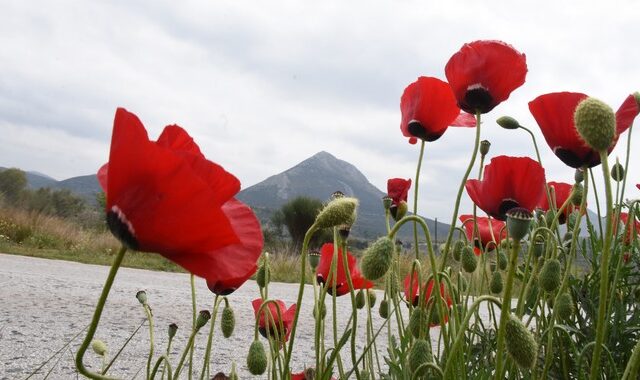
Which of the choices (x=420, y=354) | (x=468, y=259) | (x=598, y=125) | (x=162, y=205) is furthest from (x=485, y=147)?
(x=162, y=205)

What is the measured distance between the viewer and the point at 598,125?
56 centimetres

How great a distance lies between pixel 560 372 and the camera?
1.14 m

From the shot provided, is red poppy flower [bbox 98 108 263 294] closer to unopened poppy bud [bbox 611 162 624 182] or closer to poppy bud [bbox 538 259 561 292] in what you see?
poppy bud [bbox 538 259 561 292]

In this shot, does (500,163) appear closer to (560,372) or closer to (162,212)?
(560,372)

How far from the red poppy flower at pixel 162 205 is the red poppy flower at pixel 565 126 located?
65 centimetres

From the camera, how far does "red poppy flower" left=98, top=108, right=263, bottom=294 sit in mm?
458

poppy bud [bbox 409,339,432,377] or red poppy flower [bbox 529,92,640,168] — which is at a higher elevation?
red poppy flower [bbox 529,92,640,168]

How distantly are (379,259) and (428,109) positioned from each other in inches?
22.0

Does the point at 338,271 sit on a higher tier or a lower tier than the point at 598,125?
lower

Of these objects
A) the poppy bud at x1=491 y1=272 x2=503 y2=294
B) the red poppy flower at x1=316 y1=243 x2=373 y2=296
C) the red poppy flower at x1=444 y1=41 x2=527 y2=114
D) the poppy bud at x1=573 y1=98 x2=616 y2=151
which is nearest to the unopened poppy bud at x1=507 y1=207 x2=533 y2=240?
the poppy bud at x1=573 y1=98 x2=616 y2=151

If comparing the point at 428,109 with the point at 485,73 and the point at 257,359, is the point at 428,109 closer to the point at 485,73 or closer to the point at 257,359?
the point at 485,73

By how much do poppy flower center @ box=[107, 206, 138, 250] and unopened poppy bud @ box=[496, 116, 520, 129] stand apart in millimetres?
→ 1017

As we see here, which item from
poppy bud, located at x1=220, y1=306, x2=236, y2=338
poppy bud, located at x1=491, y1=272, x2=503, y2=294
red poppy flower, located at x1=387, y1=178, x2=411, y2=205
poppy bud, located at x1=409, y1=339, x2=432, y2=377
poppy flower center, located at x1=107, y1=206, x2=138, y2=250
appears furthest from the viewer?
red poppy flower, located at x1=387, y1=178, x2=411, y2=205

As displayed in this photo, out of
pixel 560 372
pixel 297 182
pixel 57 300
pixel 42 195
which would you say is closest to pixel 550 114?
pixel 560 372
